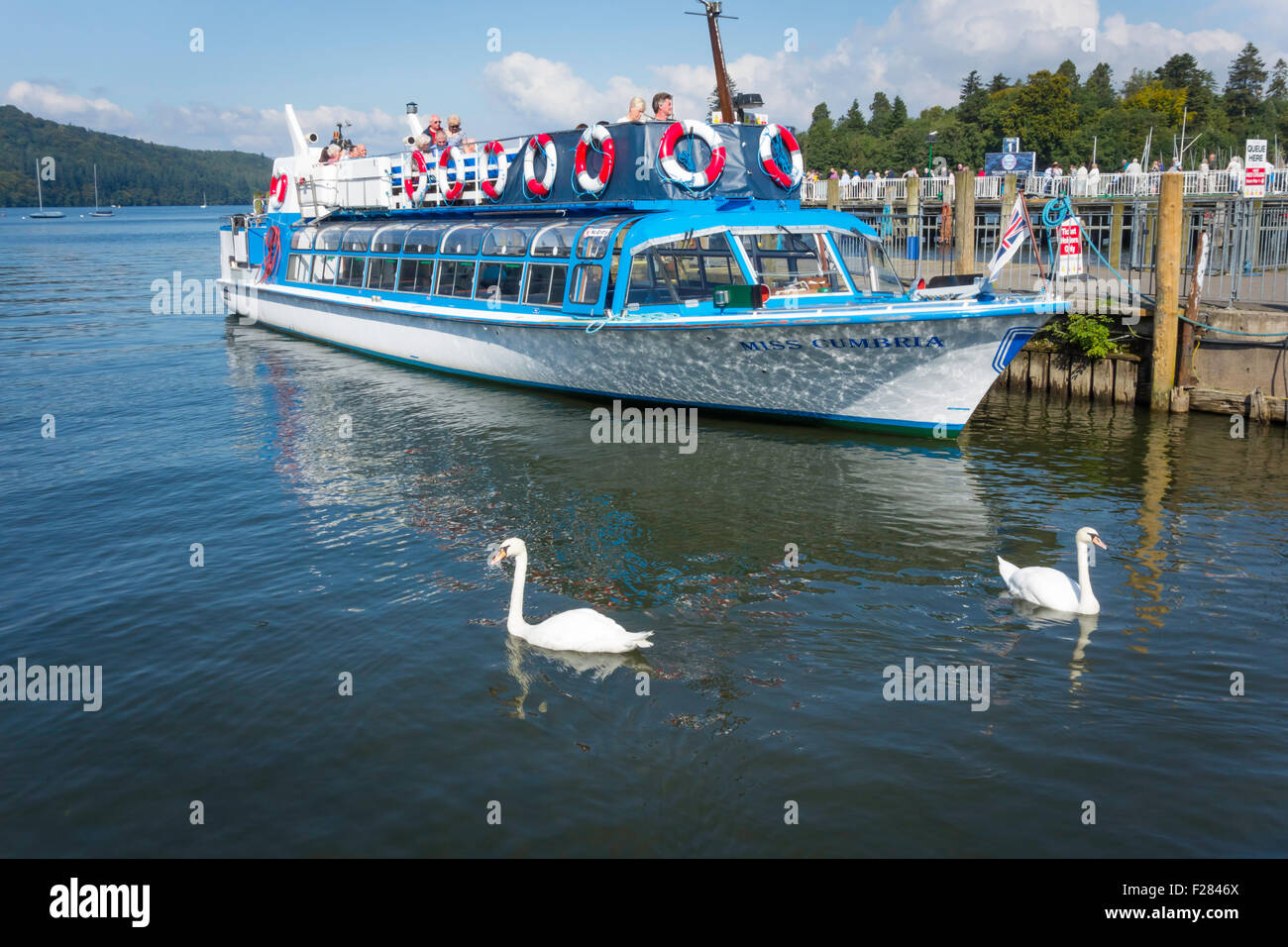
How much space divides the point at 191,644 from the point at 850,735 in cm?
639

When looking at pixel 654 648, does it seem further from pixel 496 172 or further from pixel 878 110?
pixel 878 110

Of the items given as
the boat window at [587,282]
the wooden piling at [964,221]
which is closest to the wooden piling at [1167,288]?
the wooden piling at [964,221]

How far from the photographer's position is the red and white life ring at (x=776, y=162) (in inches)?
785

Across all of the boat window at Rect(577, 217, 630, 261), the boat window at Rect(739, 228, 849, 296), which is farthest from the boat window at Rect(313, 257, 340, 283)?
the boat window at Rect(739, 228, 849, 296)

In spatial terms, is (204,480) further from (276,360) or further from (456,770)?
(276,360)

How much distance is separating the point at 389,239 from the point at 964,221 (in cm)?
1387

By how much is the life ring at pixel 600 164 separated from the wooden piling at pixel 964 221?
8457 mm

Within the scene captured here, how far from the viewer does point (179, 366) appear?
26.6 m

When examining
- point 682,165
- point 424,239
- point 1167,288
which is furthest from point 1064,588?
point 424,239

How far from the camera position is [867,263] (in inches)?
738

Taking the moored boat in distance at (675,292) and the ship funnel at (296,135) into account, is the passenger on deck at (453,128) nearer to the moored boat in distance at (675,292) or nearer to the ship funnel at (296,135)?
the moored boat in distance at (675,292)

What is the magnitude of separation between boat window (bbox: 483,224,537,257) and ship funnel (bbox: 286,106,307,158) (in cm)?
1271

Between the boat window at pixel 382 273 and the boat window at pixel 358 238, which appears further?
the boat window at pixel 358 238
